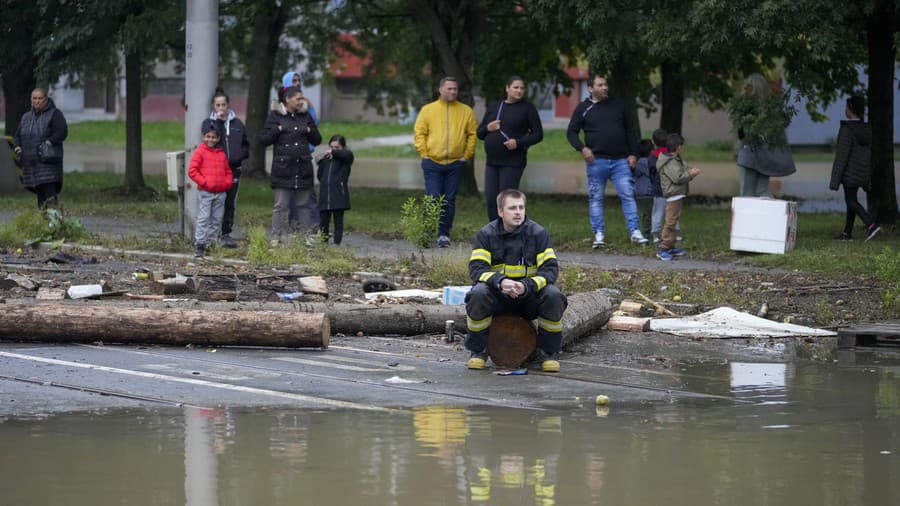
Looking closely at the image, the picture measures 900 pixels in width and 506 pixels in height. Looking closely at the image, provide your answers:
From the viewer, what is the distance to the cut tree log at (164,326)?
10.3 m

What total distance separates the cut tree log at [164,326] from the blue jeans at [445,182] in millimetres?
6510

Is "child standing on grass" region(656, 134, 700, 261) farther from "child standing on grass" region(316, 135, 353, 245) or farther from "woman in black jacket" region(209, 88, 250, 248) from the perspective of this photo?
"woman in black jacket" region(209, 88, 250, 248)

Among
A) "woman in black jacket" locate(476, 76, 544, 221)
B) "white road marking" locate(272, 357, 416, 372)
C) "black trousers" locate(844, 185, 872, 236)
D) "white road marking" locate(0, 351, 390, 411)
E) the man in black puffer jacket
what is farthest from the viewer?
"black trousers" locate(844, 185, 872, 236)

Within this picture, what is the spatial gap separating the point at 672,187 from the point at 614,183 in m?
0.87

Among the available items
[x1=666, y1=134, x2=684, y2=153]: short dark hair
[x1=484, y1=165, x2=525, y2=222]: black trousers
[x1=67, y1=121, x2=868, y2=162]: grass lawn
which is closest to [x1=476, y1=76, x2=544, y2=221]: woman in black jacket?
[x1=484, y1=165, x2=525, y2=222]: black trousers

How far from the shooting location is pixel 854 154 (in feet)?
58.2

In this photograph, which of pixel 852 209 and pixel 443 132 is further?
pixel 852 209

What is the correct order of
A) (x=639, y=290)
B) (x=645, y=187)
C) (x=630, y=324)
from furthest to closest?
(x=645, y=187)
(x=639, y=290)
(x=630, y=324)

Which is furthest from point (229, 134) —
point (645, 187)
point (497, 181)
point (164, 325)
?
point (164, 325)

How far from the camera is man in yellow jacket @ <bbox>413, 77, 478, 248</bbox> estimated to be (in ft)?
55.3

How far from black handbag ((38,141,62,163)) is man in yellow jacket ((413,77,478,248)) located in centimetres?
483

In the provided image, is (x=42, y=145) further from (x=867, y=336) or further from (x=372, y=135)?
(x=372, y=135)

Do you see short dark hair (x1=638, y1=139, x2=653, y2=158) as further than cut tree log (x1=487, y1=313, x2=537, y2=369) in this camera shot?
Yes

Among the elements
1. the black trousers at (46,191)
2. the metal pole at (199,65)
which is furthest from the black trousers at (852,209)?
the black trousers at (46,191)
